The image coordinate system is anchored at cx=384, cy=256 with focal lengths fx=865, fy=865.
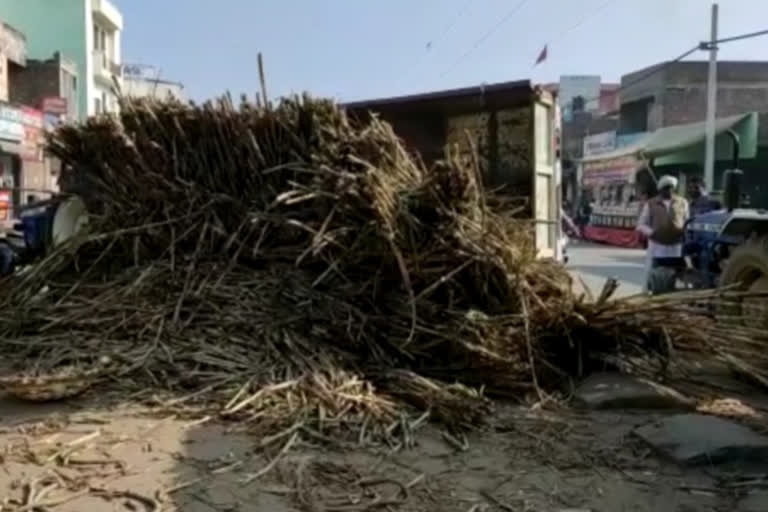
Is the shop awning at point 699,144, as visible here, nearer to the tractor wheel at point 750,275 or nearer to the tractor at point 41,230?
the tractor wheel at point 750,275

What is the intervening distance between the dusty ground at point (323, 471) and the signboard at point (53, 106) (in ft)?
86.5

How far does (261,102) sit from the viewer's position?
723cm

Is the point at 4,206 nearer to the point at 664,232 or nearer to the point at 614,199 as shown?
the point at 664,232

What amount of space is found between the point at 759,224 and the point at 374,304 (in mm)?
3820

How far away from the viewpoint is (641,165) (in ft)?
85.6

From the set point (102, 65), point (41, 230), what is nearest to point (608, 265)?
point (41, 230)

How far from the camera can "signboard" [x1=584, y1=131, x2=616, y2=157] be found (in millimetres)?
36562

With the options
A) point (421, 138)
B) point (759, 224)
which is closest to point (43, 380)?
point (421, 138)

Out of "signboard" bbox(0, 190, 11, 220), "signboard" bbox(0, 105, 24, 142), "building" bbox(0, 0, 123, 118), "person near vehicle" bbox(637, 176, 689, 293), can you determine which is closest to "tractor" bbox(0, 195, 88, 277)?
"signboard" bbox(0, 190, 11, 220)

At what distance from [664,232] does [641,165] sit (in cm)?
1732

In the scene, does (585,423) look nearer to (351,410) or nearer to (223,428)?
(351,410)

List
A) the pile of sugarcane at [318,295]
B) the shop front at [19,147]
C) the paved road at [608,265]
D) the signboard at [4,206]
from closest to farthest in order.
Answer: the pile of sugarcane at [318,295], the paved road at [608,265], the signboard at [4,206], the shop front at [19,147]

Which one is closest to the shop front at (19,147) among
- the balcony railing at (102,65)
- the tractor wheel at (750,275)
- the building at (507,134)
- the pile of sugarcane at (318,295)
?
the balcony railing at (102,65)

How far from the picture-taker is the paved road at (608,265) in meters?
14.2
